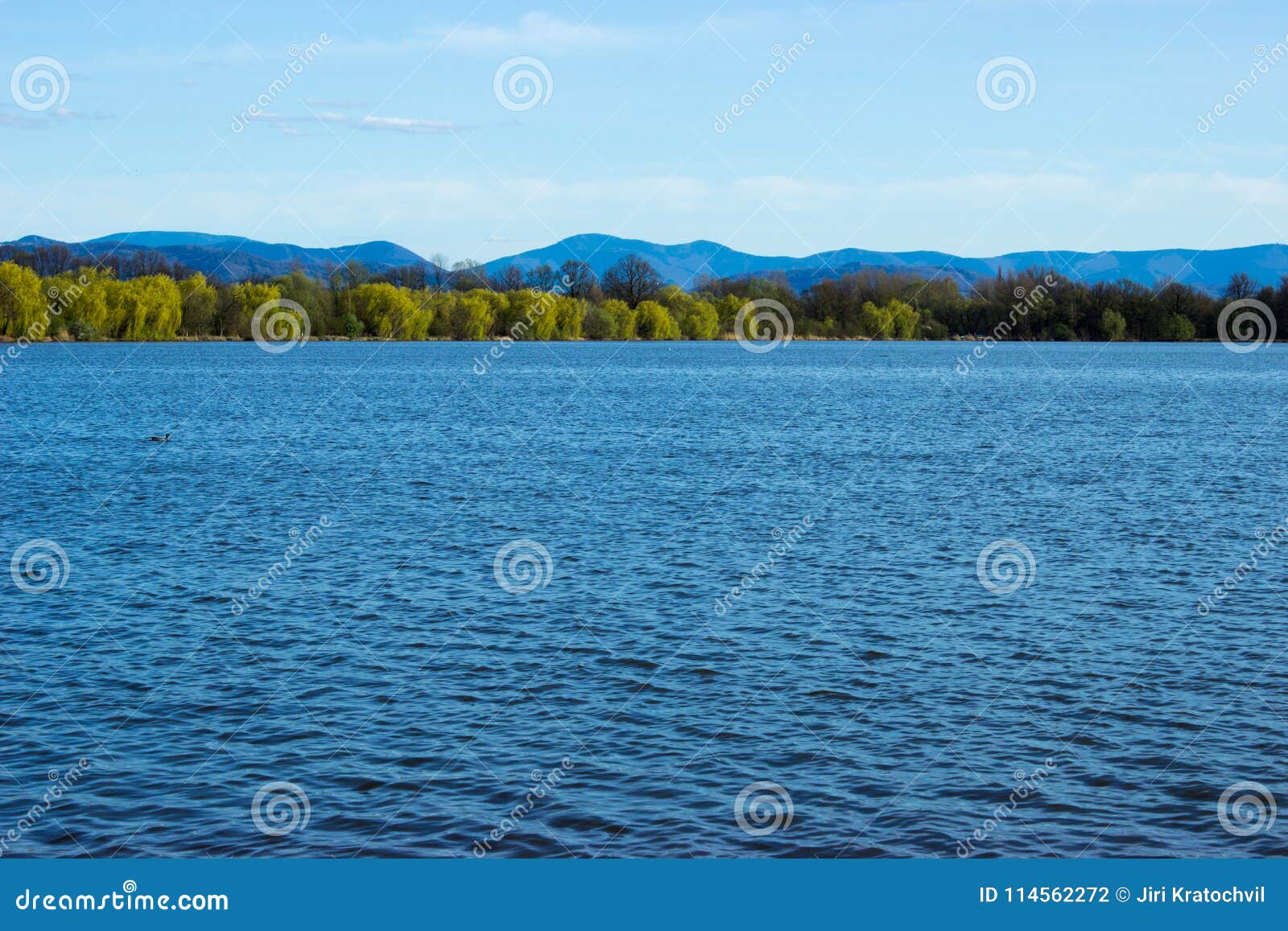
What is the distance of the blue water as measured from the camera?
45.2ft

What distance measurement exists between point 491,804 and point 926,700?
264 inches

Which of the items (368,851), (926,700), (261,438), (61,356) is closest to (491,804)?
(368,851)

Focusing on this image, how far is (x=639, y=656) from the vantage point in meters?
19.7

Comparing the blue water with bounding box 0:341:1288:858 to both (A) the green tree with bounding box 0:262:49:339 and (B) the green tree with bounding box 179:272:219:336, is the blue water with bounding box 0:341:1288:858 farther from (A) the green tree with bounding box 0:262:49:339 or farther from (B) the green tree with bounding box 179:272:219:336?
(B) the green tree with bounding box 179:272:219:336

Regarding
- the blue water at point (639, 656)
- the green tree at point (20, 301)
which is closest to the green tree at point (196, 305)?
the green tree at point (20, 301)

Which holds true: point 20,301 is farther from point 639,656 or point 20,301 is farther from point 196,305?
point 639,656

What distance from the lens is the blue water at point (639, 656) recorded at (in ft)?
45.2

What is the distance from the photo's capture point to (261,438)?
56.2m

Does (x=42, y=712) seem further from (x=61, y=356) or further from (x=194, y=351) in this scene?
(x=194, y=351)

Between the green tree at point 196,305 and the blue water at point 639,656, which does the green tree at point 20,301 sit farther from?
the blue water at point 639,656

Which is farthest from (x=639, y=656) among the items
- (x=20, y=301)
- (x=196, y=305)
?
(x=196, y=305)

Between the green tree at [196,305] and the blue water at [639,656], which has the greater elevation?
the green tree at [196,305]

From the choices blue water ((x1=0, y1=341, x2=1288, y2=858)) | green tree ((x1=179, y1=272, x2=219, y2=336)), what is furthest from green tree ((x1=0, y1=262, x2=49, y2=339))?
blue water ((x1=0, y1=341, x2=1288, y2=858))

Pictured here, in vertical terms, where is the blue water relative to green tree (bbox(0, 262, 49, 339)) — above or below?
below
